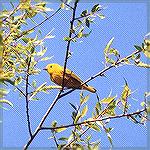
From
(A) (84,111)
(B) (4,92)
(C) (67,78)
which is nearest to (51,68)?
(C) (67,78)

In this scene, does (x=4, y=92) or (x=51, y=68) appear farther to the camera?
(x=51, y=68)

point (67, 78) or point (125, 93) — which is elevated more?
point (67, 78)

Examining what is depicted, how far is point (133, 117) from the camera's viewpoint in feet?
3.64

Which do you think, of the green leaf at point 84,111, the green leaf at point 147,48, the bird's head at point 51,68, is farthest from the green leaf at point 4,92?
the bird's head at point 51,68

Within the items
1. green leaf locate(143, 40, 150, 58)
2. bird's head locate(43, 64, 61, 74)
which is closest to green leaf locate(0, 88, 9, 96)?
green leaf locate(143, 40, 150, 58)

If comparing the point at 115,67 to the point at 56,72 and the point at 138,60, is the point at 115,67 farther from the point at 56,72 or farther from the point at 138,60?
the point at 56,72

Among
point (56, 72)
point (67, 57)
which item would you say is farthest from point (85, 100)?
point (56, 72)

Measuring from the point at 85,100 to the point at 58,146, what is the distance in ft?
0.50

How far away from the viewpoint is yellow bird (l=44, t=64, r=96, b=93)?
4.38ft

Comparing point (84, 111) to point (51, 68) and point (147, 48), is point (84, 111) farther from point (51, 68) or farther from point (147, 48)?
point (51, 68)

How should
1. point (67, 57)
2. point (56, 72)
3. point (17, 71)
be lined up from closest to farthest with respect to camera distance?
point (67, 57)
point (17, 71)
point (56, 72)

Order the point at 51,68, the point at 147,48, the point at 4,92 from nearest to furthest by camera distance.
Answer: the point at 4,92 < the point at 147,48 < the point at 51,68

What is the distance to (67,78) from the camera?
4.38ft

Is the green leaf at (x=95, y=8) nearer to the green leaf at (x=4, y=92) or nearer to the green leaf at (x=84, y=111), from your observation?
the green leaf at (x=84, y=111)
